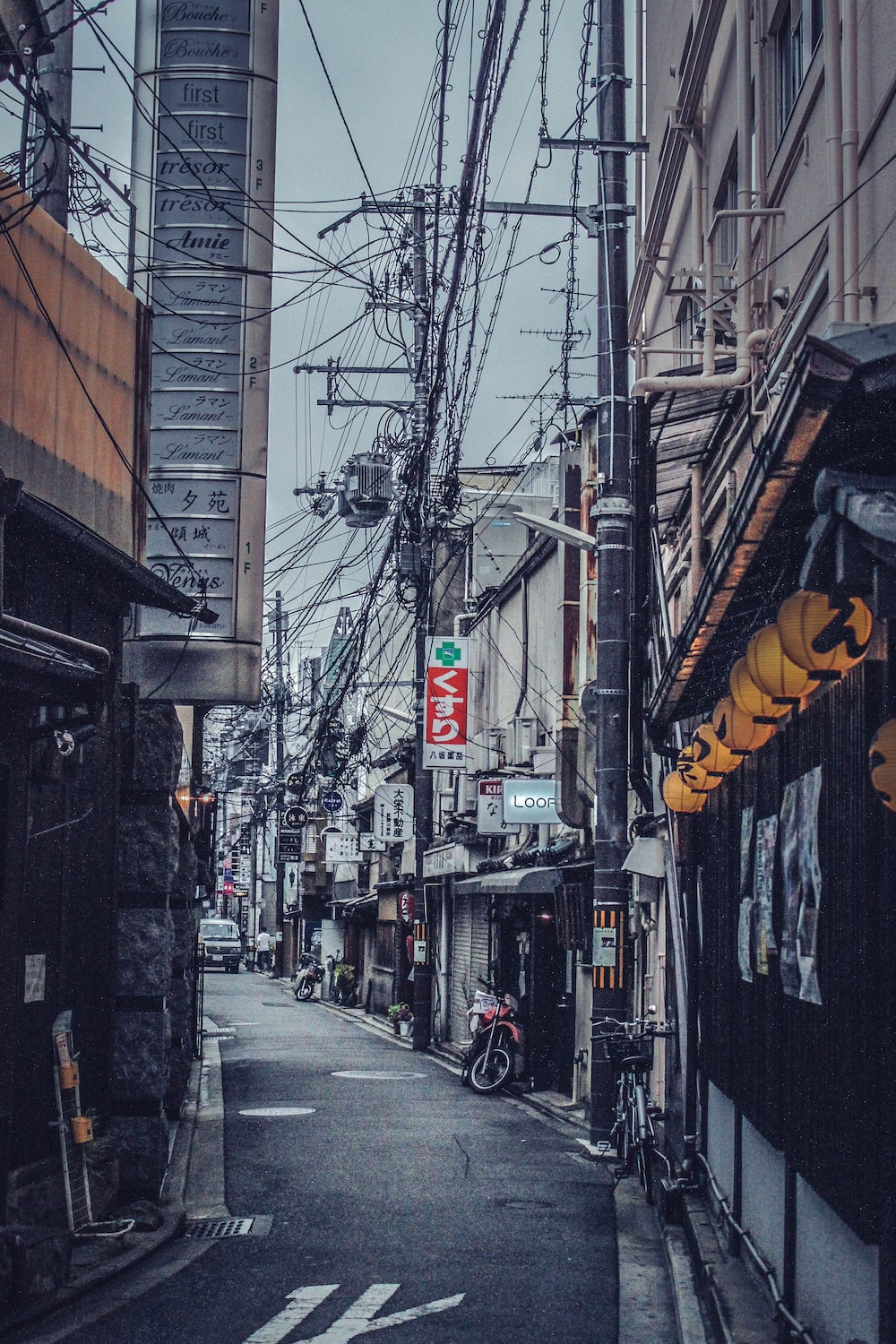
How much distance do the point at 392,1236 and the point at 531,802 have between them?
464 inches

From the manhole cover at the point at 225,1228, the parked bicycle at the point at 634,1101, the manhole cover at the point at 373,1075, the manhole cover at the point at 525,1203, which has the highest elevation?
the parked bicycle at the point at 634,1101

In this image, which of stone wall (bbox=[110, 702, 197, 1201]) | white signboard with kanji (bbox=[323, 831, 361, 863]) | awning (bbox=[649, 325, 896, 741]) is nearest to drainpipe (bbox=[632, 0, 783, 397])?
awning (bbox=[649, 325, 896, 741])

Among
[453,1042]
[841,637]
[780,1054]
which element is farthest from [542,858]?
[841,637]

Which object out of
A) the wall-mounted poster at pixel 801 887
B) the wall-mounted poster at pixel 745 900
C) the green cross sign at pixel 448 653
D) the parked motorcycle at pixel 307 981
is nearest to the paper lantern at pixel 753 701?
the wall-mounted poster at pixel 801 887

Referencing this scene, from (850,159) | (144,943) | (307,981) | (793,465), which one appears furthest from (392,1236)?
(307,981)

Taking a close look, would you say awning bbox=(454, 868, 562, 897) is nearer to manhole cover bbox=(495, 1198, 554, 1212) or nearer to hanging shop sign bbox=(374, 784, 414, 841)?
manhole cover bbox=(495, 1198, 554, 1212)

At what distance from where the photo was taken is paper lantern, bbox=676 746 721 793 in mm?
11469

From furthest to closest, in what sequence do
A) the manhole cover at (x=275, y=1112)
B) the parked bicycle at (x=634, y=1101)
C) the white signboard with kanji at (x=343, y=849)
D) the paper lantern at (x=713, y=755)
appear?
the white signboard with kanji at (x=343, y=849) → the manhole cover at (x=275, y=1112) → the parked bicycle at (x=634, y=1101) → the paper lantern at (x=713, y=755)

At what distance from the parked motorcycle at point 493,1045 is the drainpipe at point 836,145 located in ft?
53.7

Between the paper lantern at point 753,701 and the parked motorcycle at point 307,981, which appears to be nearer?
the paper lantern at point 753,701

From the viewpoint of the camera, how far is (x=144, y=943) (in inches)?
544

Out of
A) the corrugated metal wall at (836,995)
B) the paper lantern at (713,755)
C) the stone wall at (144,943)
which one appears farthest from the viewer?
the stone wall at (144,943)

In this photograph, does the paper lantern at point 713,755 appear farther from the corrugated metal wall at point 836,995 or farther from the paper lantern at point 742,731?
the paper lantern at point 742,731

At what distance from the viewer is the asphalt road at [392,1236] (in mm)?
9430
